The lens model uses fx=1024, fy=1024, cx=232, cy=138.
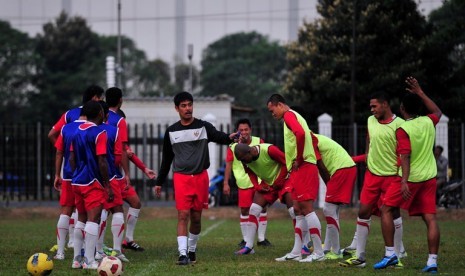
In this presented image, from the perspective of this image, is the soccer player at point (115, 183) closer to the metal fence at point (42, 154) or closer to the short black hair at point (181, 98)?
the short black hair at point (181, 98)

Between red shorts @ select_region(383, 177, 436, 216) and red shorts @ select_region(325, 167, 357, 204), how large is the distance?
2.08 meters

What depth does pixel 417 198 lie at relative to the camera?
12.5m

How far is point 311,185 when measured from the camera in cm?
1388

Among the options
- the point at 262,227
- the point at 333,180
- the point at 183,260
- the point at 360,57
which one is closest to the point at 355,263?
the point at 333,180

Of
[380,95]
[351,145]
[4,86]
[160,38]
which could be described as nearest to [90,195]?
[380,95]

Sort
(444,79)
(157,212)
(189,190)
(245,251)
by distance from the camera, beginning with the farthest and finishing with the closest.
Result: 1. (444,79)
2. (157,212)
3. (245,251)
4. (189,190)

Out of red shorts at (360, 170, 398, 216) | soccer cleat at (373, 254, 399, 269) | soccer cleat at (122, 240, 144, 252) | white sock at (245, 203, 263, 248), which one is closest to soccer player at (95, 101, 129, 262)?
soccer cleat at (122, 240, 144, 252)

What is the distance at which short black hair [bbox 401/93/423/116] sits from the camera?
41.0ft

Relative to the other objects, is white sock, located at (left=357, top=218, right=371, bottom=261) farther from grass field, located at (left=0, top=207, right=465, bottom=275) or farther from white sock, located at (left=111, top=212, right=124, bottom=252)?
white sock, located at (left=111, top=212, right=124, bottom=252)

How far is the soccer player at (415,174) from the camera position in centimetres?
1226

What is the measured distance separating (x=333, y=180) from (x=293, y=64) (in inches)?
1295

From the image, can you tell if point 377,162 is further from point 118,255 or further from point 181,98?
point 118,255

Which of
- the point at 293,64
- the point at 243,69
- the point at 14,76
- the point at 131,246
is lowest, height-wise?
the point at 131,246

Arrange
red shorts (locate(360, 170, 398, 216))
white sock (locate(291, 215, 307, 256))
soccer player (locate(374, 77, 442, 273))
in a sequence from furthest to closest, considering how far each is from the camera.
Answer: white sock (locate(291, 215, 307, 256)) → red shorts (locate(360, 170, 398, 216)) → soccer player (locate(374, 77, 442, 273))
